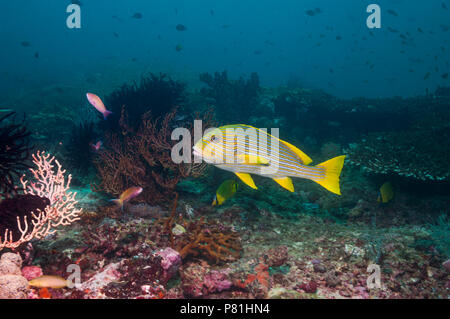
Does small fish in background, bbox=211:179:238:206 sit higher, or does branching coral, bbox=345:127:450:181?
branching coral, bbox=345:127:450:181

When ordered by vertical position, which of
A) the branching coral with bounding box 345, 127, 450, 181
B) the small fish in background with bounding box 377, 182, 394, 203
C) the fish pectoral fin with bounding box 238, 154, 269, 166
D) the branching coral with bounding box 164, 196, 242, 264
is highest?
the branching coral with bounding box 345, 127, 450, 181

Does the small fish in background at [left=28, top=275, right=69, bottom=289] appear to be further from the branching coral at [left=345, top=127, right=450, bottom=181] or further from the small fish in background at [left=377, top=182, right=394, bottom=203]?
the branching coral at [left=345, top=127, right=450, bottom=181]

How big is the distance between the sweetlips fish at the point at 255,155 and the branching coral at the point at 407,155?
517cm

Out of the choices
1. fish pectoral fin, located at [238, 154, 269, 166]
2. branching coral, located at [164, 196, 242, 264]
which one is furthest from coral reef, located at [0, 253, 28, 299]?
fish pectoral fin, located at [238, 154, 269, 166]

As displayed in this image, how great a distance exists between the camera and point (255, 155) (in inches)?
92.7

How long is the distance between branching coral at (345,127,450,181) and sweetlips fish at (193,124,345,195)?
5.17 m

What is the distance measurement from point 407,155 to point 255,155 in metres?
7.23

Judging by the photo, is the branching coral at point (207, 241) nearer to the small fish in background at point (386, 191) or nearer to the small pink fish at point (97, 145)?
the small pink fish at point (97, 145)

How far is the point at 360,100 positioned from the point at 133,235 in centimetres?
1572

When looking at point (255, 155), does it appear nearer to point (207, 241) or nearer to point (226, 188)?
point (226, 188)

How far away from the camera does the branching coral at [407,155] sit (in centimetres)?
629

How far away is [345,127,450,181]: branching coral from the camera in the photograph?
6293 mm

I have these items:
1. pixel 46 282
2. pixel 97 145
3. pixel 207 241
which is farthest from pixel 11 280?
pixel 97 145

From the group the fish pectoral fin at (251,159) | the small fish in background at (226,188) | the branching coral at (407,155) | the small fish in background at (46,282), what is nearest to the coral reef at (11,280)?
the small fish in background at (46,282)
